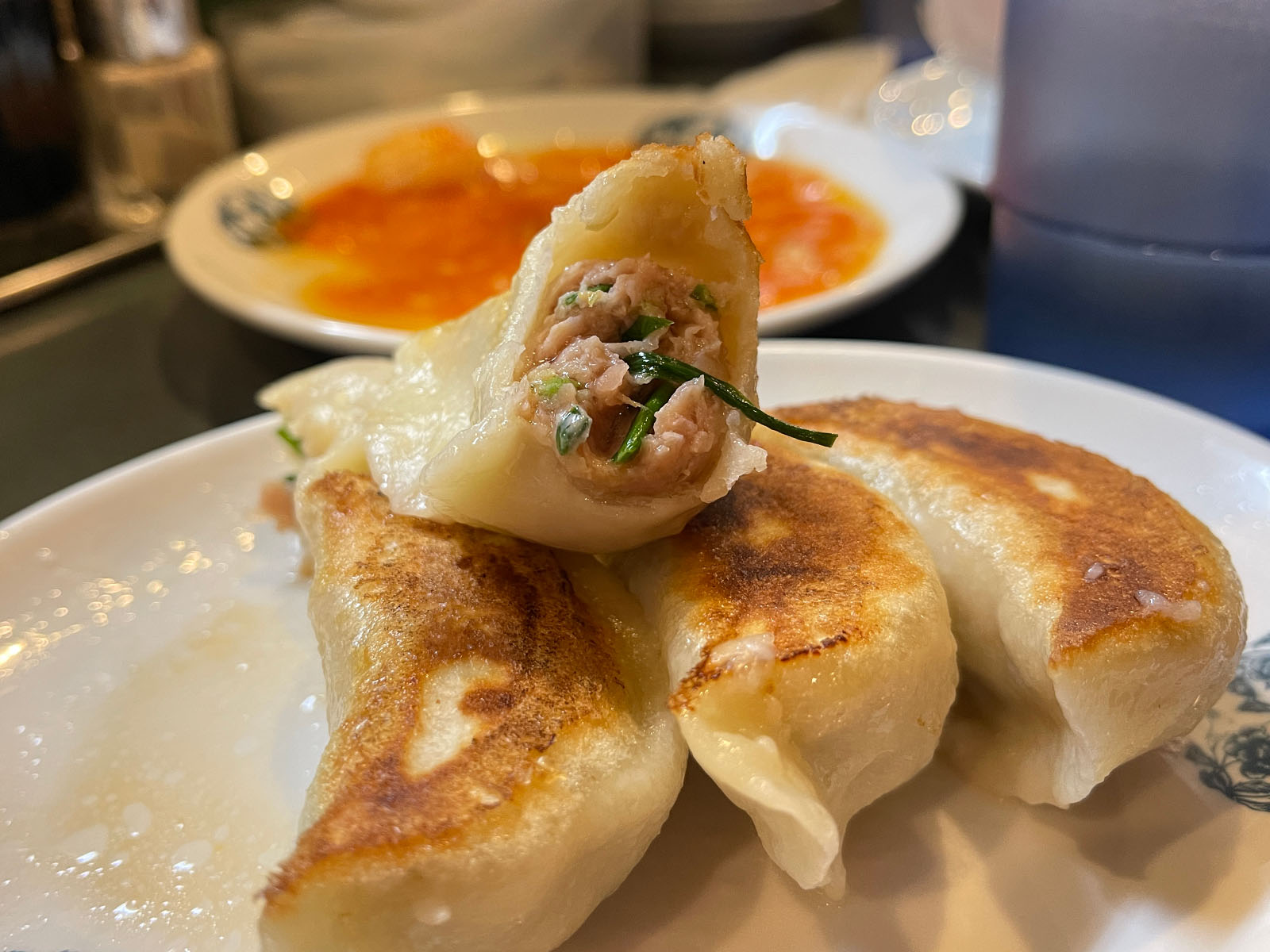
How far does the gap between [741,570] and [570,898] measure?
0.39m

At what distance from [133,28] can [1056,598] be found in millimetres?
3118

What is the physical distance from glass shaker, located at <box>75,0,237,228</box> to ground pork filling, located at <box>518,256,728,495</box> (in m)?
2.55

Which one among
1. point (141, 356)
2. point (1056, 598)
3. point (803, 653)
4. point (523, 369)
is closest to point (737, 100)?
point (141, 356)

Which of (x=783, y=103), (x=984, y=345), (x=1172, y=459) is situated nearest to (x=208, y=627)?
(x=1172, y=459)

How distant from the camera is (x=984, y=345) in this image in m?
2.38

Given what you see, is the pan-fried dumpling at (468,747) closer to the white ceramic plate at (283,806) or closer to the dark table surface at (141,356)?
the white ceramic plate at (283,806)

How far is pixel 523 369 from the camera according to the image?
1211 millimetres

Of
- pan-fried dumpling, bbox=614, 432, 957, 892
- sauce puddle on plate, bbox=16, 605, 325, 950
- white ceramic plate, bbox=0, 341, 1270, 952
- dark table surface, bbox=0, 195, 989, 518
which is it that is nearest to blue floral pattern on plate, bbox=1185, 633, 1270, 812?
white ceramic plate, bbox=0, 341, 1270, 952

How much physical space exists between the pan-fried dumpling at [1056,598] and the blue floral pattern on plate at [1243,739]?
0.22 feet

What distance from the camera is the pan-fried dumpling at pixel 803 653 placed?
101 cm

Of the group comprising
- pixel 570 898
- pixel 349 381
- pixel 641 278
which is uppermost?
pixel 641 278

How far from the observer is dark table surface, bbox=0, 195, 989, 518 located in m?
2.24

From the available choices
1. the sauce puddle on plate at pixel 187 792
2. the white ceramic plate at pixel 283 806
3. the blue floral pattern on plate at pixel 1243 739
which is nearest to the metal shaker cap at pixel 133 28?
the white ceramic plate at pixel 283 806

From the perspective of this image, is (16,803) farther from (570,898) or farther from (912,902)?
(912,902)
